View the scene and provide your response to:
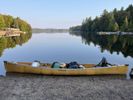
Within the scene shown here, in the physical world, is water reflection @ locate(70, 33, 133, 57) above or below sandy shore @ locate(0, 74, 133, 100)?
below

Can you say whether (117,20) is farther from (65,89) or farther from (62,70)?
(65,89)

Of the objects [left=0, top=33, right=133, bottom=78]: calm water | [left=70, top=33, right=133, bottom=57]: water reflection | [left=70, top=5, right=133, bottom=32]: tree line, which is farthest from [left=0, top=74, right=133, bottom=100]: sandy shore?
[left=70, top=5, right=133, bottom=32]: tree line

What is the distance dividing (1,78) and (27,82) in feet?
11.2

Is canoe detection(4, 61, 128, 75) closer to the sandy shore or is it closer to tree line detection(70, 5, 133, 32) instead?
the sandy shore

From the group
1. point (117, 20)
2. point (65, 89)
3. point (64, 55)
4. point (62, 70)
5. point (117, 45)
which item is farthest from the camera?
point (117, 20)

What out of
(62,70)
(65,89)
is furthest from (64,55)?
(65,89)

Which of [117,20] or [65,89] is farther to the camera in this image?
[117,20]

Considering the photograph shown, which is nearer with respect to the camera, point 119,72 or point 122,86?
point 122,86

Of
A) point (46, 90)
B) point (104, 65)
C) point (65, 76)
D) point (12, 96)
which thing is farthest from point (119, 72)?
point (12, 96)

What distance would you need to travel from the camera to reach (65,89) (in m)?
23.5

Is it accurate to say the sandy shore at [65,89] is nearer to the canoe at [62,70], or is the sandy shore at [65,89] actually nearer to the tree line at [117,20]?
the canoe at [62,70]

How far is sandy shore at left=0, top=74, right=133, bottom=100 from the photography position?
21281mm

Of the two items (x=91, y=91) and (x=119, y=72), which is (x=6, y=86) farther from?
(x=119, y=72)

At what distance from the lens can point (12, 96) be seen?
2128cm
